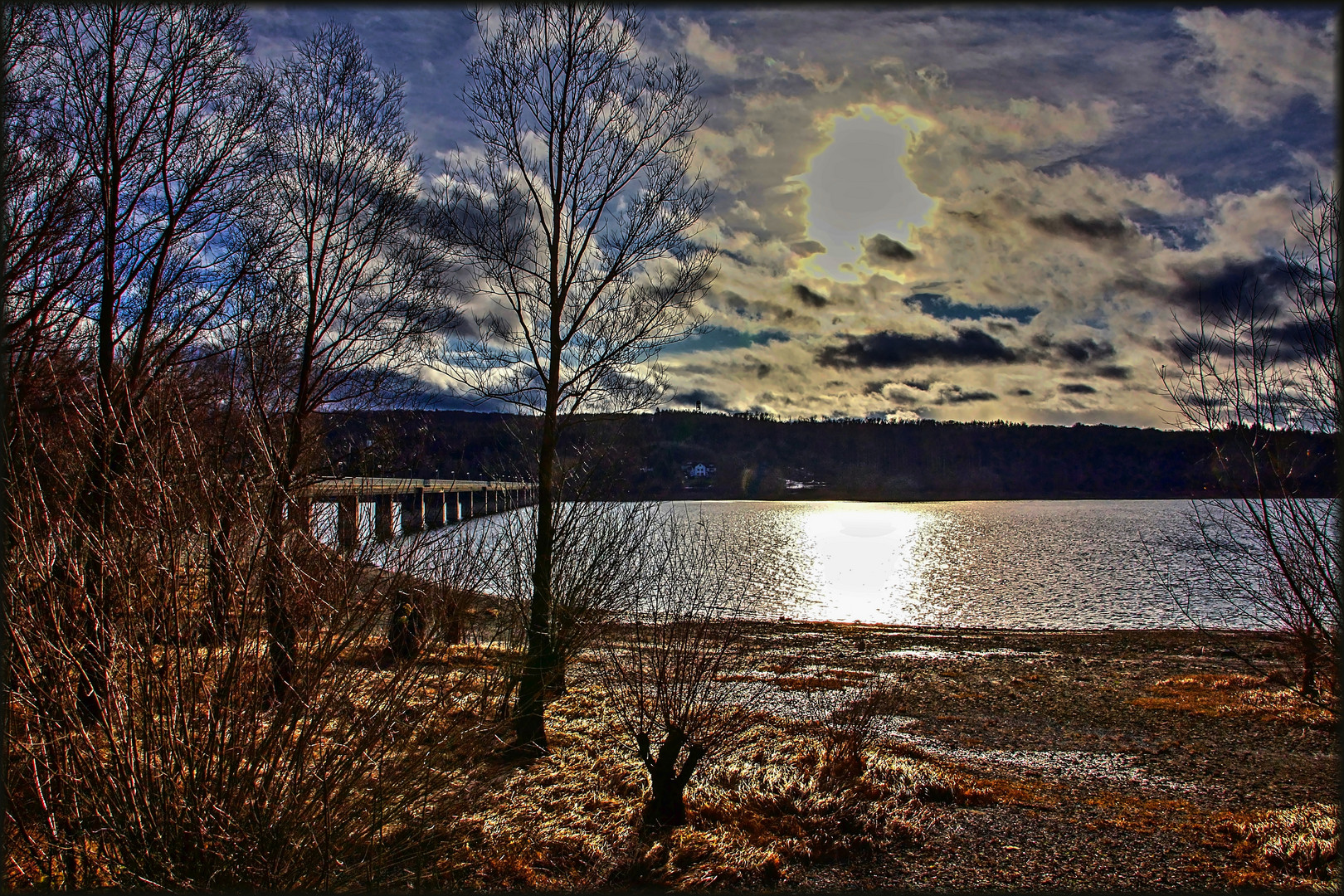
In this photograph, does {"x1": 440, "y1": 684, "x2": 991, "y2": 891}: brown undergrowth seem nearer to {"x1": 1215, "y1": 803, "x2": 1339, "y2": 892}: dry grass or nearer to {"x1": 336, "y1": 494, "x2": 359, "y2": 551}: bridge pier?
{"x1": 336, "y1": 494, "x2": 359, "y2": 551}: bridge pier

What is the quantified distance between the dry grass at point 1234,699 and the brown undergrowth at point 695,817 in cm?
837

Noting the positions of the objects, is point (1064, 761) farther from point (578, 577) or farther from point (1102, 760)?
point (578, 577)

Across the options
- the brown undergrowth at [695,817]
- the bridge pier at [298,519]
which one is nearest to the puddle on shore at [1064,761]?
the brown undergrowth at [695,817]

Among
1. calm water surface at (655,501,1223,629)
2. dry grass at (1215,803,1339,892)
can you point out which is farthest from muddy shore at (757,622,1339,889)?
calm water surface at (655,501,1223,629)

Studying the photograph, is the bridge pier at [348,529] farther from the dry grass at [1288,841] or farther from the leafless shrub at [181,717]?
the dry grass at [1288,841]

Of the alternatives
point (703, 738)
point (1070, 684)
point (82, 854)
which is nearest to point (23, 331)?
point (82, 854)

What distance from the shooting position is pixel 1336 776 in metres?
10.3

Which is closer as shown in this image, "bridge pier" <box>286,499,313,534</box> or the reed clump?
"bridge pier" <box>286,499,313,534</box>

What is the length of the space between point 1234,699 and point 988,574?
34.0 m

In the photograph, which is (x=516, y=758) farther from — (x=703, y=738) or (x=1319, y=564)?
(x=1319, y=564)

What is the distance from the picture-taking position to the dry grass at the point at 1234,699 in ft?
45.8

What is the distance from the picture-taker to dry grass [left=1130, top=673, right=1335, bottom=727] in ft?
45.8

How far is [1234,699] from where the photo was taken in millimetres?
15727

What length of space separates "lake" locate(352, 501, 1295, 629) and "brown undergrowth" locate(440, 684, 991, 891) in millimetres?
5106
